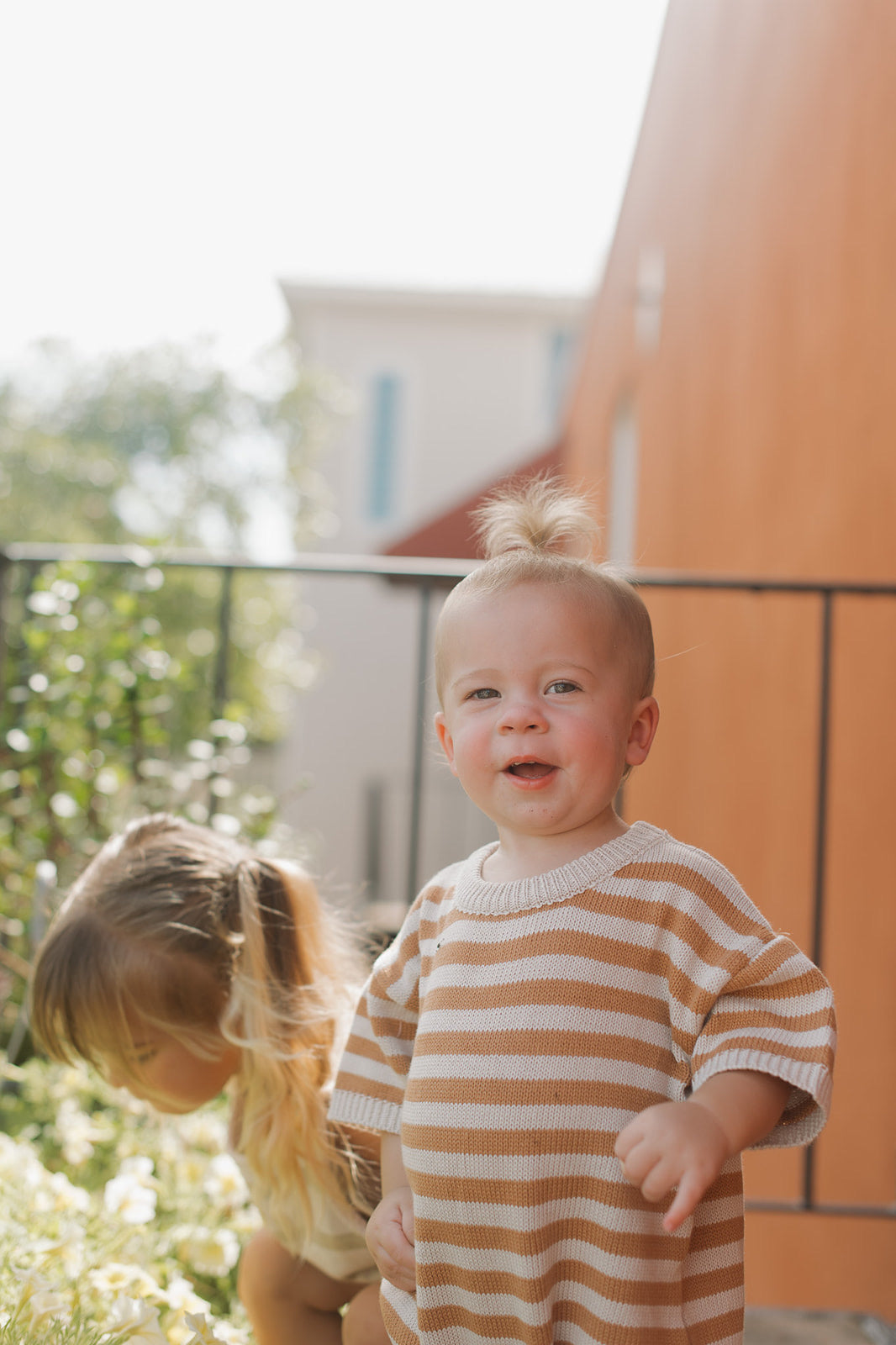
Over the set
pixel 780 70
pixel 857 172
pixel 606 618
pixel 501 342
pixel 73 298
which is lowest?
pixel 606 618

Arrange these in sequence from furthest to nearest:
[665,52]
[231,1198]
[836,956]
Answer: [665,52]
[836,956]
[231,1198]

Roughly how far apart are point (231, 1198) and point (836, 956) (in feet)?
4.46

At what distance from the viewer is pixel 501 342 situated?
12.5 meters

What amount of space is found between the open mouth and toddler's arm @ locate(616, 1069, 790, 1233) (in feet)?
1.06

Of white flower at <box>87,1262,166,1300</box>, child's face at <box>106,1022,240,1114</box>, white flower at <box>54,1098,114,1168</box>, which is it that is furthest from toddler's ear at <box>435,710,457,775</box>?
white flower at <box>54,1098,114,1168</box>

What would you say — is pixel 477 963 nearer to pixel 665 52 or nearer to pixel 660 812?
pixel 660 812

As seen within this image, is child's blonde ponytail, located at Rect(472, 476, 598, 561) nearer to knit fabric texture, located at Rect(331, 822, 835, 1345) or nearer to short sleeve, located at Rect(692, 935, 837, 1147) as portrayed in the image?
knit fabric texture, located at Rect(331, 822, 835, 1345)

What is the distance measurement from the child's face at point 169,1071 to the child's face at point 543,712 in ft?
2.09

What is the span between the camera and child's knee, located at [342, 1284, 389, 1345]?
139 cm

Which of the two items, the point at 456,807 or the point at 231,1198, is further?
the point at 456,807

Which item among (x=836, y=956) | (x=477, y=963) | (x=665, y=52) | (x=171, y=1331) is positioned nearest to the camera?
(x=477, y=963)

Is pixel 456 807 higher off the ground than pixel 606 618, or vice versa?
pixel 606 618

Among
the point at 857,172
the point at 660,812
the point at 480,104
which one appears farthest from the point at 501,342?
the point at 857,172

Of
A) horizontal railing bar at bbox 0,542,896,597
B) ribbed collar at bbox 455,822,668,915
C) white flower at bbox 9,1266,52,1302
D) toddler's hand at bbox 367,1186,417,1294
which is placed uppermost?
horizontal railing bar at bbox 0,542,896,597
